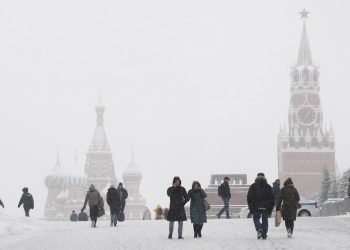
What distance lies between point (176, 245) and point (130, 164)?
176572mm

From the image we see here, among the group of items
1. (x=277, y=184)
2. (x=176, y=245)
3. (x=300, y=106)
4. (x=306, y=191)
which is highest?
(x=300, y=106)

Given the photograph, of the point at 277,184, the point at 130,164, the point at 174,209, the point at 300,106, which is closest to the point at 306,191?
the point at 300,106

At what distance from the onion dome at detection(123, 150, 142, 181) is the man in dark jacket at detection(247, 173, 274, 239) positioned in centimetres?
17259

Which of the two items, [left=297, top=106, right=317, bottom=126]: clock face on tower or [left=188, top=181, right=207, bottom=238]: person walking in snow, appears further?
[left=297, top=106, right=317, bottom=126]: clock face on tower

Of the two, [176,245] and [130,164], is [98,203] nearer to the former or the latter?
[176,245]

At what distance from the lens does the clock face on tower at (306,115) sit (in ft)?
516

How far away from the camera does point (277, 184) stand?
29.6 metres

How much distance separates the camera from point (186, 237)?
2078 centimetres

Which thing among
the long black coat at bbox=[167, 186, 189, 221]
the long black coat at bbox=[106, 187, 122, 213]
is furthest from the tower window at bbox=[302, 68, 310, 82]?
the long black coat at bbox=[167, 186, 189, 221]

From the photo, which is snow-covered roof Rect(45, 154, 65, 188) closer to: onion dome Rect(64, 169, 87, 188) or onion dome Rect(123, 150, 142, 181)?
onion dome Rect(64, 169, 87, 188)

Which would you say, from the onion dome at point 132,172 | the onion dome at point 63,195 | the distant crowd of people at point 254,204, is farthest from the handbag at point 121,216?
the onion dome at point 132,172

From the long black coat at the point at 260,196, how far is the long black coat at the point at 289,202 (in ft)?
1.33

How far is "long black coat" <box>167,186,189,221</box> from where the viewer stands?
66.0ft

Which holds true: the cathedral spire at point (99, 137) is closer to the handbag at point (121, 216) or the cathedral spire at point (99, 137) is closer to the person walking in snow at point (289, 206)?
the handbag at point (121, 216)
